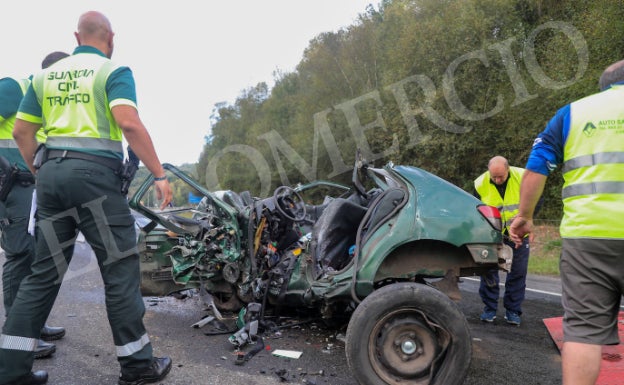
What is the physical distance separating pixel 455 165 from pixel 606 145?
13.1m

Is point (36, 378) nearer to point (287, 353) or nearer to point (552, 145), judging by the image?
point (287, 353)

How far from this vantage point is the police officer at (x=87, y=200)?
92.2 inches

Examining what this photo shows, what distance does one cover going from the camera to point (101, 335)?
3.55 m

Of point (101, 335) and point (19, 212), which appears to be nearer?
point (19, 212)

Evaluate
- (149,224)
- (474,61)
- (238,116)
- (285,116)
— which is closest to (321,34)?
(285,116)

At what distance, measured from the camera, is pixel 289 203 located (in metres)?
3.82

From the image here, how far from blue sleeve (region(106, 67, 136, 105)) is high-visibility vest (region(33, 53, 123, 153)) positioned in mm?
30

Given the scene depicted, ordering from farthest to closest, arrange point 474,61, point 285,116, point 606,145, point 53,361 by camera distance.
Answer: point 285,116, point 474,61, point 53,361, point 606,145

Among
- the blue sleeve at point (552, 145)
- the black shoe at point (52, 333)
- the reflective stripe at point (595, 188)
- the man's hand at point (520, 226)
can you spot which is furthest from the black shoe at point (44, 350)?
the reflective stripe at point (595, 188)

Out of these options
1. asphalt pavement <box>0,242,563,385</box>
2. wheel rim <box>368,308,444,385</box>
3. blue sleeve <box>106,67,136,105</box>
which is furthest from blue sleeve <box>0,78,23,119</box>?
wheel rim <box>368,308,444,385</box>

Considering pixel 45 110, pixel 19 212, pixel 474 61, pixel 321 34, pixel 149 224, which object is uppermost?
pixel 321 34

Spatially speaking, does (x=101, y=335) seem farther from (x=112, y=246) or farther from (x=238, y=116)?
(x=238, y=116)

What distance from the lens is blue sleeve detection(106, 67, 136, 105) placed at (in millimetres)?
2408

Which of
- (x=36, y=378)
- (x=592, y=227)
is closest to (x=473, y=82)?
(x=592, y=227)
